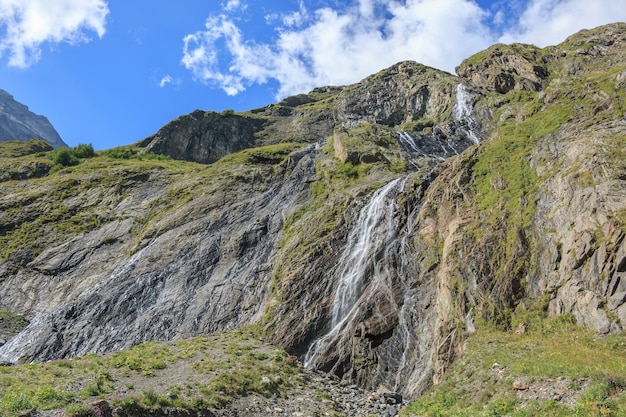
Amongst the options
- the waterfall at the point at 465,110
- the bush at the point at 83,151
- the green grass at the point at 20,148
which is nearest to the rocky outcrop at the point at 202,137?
the bush at the point at 83,151

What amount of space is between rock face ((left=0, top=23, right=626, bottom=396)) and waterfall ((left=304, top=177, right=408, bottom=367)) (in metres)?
0.13

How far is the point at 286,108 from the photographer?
119625 mm

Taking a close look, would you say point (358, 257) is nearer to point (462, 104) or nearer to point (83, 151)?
point (462, 104)

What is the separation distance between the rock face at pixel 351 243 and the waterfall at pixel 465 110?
1.43 metres

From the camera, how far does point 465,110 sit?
3140 inches

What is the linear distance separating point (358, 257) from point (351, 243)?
2.24m

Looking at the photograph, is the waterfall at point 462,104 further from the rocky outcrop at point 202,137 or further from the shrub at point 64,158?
the shrub at point 64,158

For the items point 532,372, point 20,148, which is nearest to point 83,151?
point 20,148

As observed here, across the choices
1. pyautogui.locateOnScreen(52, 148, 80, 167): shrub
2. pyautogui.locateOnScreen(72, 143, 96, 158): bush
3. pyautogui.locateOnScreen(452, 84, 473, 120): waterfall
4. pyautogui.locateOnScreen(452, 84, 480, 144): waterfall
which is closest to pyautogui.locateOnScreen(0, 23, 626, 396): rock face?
pyautogui.locateOnScreen(452, 84, 480, 144): waterfall

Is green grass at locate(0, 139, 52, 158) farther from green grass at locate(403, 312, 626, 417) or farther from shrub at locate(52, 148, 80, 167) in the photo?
green grass at locate(403, 312, 626, 417)

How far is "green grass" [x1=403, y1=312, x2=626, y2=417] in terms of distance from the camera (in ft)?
43.5

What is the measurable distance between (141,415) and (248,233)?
90.6 ft

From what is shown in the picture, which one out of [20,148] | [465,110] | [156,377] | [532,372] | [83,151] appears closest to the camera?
[532,372]

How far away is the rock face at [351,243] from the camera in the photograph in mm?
23516
